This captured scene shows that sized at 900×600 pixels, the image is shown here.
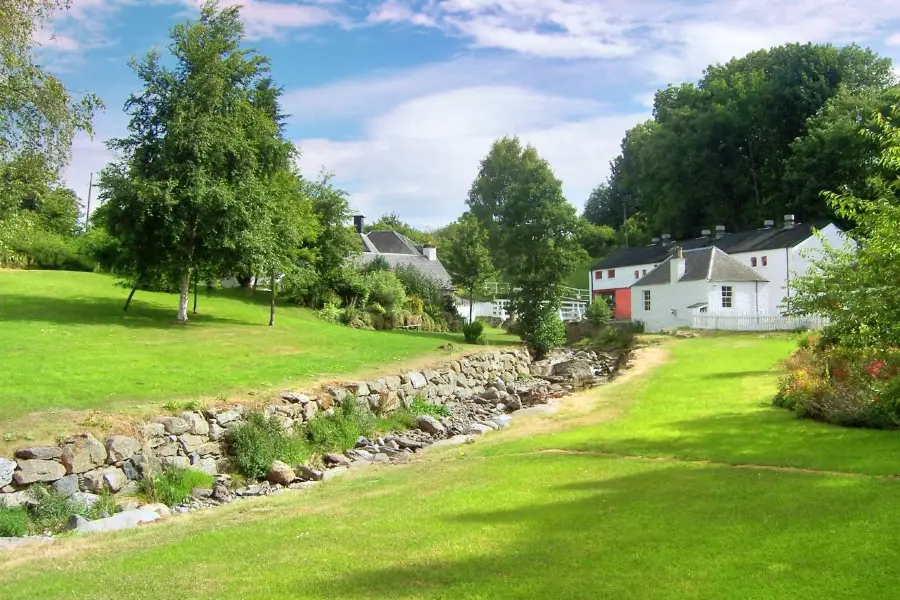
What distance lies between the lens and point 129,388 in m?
15.1

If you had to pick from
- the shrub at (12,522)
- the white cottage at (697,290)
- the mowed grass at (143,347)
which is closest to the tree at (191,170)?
the mowed grass at (143,347)

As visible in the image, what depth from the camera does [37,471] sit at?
443 inches

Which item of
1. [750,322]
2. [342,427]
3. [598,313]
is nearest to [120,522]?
[342,427]

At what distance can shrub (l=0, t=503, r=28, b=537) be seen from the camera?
10.1 m

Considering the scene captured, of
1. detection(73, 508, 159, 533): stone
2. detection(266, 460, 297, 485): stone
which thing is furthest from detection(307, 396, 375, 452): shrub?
detection(73, 508, 159, 533): stone

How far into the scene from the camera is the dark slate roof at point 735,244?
53.0 m

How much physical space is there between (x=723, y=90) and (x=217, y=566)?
2971 inches

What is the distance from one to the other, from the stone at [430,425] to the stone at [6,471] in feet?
35.0

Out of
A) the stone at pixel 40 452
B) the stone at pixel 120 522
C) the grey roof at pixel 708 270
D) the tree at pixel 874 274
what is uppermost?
the grey roof at pixel 708 270

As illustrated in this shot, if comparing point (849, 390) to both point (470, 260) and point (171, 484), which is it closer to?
point (171, 484)

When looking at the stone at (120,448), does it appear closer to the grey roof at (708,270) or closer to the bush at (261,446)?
the bush at (261,446)

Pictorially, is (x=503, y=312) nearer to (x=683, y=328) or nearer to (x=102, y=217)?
(x=683, y=328)

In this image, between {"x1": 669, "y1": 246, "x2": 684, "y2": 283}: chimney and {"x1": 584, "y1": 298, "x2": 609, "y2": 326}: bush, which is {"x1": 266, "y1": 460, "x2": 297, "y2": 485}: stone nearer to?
{"x1": 584, "y1": 298, "x2": 609, "y2": 326}: bush

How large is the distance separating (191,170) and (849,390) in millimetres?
21381
